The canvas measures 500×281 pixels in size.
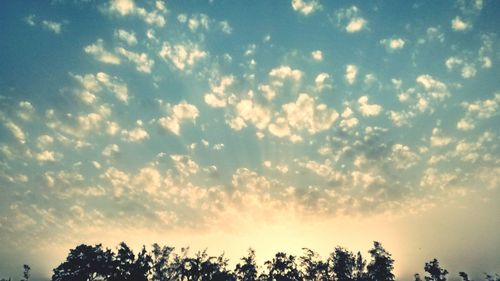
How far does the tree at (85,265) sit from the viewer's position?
72812 mm

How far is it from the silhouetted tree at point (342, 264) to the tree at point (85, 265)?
5530cm

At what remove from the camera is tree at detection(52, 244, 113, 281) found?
72.8 meters

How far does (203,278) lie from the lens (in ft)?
253

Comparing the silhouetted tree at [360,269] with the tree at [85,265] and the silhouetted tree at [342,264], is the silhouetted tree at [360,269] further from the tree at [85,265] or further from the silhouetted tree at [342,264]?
the tree at [85,265]

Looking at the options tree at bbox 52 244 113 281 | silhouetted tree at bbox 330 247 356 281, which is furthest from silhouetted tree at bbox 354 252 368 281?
tree at bbox 52 244 113 281

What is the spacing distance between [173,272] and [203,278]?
24.4 ft

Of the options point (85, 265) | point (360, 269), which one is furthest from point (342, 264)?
point (85, 265)

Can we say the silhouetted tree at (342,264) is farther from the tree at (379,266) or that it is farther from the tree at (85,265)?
the tree at (85,265)

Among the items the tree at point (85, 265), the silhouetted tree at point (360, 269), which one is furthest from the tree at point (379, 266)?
the tree at point (85, 265)

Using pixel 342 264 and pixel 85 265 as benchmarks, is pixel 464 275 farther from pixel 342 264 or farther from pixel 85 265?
pixel 85 265

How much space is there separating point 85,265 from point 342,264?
63136 mm

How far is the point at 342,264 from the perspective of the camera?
80938 mm

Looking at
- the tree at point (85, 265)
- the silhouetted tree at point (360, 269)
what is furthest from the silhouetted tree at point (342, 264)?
the tree at point (85, 265)

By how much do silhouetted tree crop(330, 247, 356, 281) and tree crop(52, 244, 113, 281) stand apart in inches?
2177
